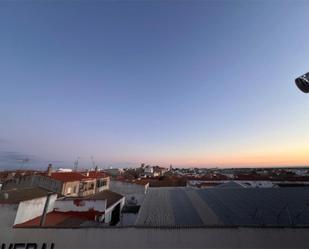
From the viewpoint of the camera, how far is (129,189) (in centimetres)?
4053

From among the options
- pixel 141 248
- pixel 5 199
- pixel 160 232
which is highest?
pixel 5 199

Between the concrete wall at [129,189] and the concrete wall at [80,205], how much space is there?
1507 centimetres

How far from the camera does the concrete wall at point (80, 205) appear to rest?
2211 cm

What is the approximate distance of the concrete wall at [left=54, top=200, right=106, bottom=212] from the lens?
22109 mm

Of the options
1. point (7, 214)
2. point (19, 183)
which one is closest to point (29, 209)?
point (7, 214)

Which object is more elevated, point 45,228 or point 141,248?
point 45,228

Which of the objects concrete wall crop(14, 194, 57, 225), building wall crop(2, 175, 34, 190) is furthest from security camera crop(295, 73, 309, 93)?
building wall crop(2, 175, 34, 190)

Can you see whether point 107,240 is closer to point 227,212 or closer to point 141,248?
point 141,248

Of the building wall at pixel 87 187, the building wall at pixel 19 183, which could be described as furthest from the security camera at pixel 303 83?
the building wall at pixel 19 183

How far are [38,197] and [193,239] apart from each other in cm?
1207

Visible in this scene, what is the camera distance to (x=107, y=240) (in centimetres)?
1287

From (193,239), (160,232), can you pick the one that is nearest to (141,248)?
(160,232)

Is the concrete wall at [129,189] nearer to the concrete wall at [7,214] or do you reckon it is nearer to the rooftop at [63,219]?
the rooftop at [63,219]

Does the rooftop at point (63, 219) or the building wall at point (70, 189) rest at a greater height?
the building wall at point (70, 189)
